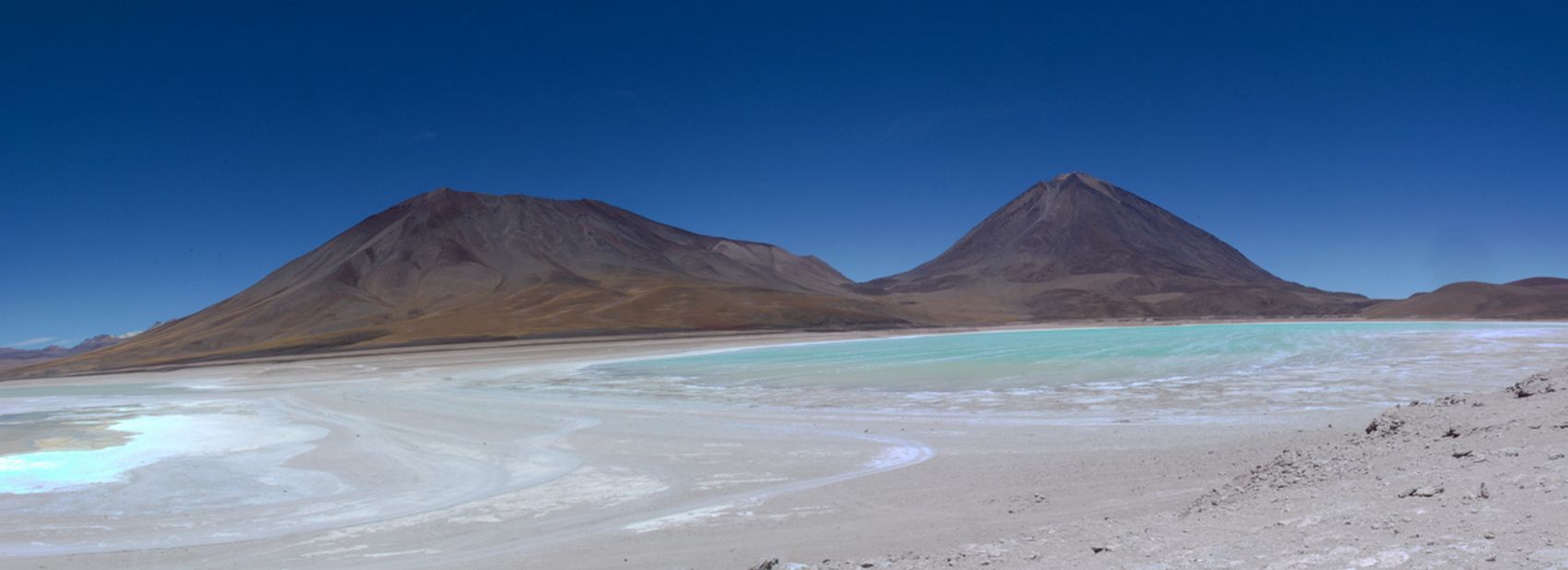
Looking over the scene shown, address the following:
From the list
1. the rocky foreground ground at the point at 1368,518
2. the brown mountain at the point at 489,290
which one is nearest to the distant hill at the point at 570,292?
the brown mountain at the point at 489,290

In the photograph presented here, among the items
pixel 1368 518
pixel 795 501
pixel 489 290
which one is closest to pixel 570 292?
pixel 489 290

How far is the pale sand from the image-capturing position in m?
5.57

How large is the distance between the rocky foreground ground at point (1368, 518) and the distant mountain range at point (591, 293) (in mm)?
75649

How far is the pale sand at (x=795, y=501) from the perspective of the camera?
5.57 meters

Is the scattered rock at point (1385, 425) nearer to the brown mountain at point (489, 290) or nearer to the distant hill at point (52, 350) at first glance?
the brown mountain at point (489, 290)

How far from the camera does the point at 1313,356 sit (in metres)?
29.9

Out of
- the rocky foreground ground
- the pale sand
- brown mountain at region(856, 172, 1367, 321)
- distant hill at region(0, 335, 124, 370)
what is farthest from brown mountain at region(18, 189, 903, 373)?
the rocky foreground ground

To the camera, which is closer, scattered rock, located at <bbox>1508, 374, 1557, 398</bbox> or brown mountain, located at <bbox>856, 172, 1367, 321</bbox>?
scattered rock, located at <bbox>1508, 374, 1557, 398</bbox>

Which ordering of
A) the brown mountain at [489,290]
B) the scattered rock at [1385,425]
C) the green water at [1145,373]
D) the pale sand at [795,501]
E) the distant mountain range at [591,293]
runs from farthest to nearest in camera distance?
the distant mountain range at [591,293] < the brown mountain at [489,290] < the green water at [1145,373] < the scattered rock at [1385,425] < the pale sand at [795,501]

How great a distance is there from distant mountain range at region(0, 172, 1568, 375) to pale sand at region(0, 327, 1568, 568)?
217ft

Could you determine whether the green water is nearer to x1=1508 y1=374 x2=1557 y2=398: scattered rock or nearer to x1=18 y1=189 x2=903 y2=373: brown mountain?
x1=1508 y1=374 x2=1557 y2=398: scattered rock

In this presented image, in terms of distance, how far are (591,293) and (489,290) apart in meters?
23.1

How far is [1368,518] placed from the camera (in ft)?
17.7

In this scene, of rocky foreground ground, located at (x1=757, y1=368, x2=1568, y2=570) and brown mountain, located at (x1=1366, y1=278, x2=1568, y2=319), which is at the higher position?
brown mountain, located at (x1=1366, y1=278, x2=1568, y2=319)
